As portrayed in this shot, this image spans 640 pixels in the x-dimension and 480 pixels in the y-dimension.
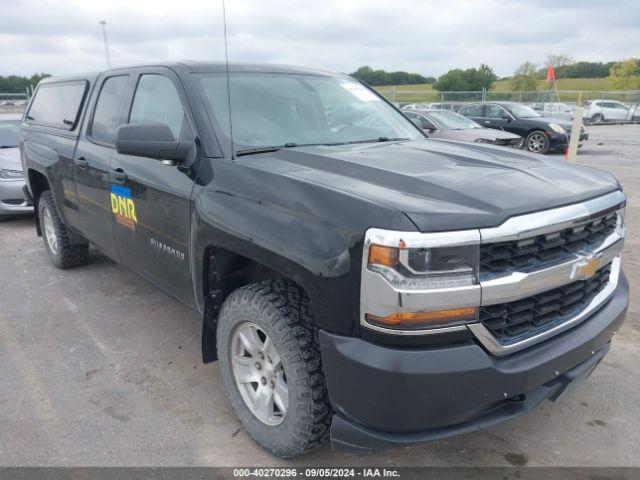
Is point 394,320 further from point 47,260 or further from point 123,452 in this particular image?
point 47,260

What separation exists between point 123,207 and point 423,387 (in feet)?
7.99

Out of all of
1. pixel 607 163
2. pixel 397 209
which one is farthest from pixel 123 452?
pixel 607 163

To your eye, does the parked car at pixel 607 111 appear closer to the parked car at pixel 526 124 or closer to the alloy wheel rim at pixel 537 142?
the parked car at pixel 526 124

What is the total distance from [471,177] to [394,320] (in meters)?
0.82

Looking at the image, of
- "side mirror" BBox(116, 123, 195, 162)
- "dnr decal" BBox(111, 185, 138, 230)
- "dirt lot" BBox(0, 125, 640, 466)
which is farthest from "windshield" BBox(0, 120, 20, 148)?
"side mirror" BBox(116, 123, 195, 162)

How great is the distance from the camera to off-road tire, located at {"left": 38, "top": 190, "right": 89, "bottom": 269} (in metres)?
4.99

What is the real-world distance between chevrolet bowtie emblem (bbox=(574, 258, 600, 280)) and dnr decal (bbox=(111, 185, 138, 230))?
2521mm

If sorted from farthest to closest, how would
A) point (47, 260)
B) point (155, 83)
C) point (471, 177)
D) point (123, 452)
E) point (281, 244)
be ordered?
point (47, 260), point (155, 83), point (123, 452), point (471, 177), point (281, 244)

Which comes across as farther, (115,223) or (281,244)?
(115,223)

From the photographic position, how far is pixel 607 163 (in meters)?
12.4

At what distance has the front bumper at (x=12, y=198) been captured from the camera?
716cm

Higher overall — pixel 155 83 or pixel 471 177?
pixel 155 83

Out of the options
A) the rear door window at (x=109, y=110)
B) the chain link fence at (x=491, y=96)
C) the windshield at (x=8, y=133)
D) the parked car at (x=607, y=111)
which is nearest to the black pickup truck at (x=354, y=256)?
the rear door window at (x=109, y=110)

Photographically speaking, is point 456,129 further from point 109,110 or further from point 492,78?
point 492,78
